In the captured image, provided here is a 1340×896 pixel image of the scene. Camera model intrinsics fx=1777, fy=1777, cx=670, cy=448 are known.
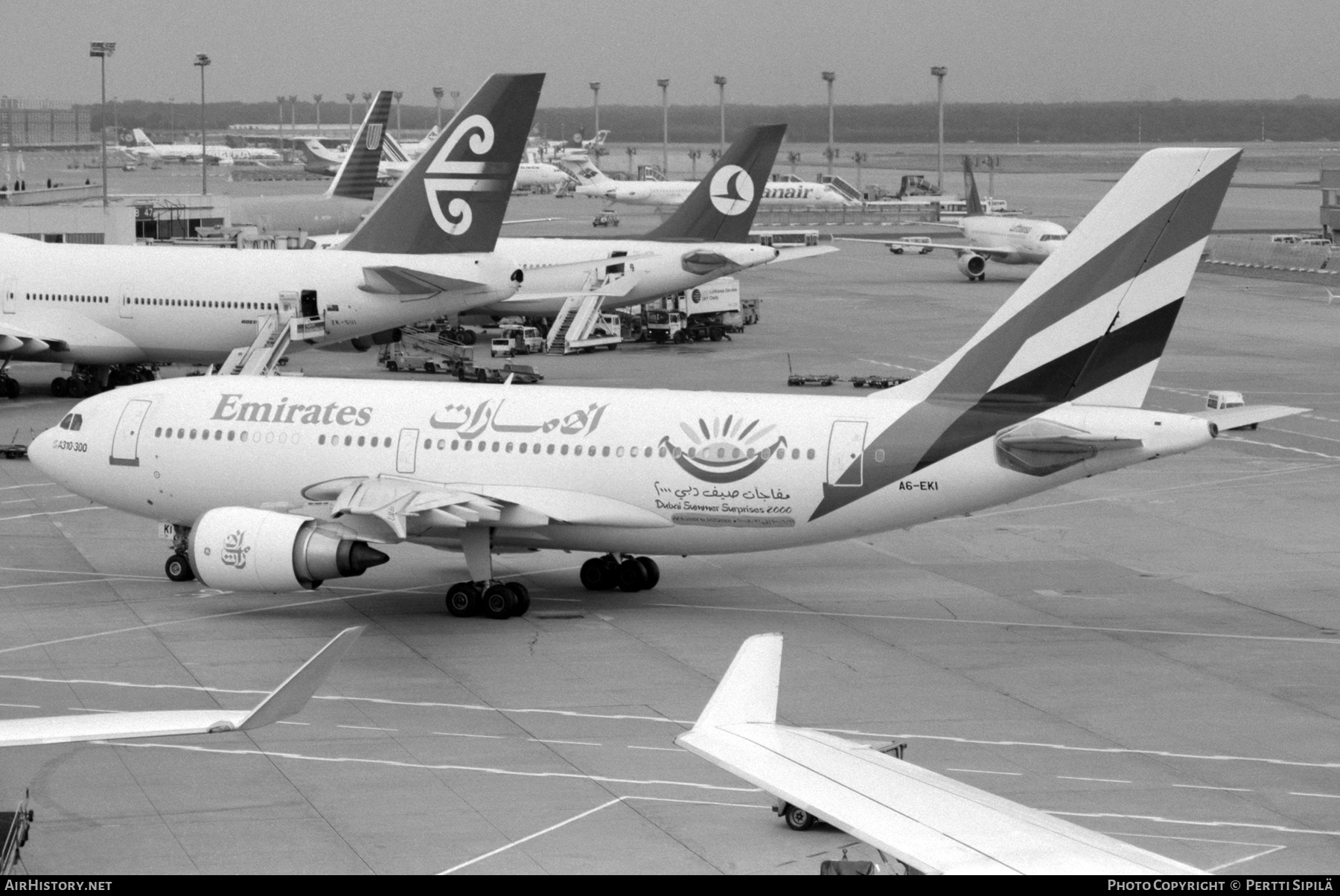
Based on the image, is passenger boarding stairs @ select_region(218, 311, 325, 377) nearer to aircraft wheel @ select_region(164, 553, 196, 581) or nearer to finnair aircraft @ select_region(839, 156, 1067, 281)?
aircraft wheel @ select_region(164, 553, 196, 581)

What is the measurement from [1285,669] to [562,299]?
2041 inches

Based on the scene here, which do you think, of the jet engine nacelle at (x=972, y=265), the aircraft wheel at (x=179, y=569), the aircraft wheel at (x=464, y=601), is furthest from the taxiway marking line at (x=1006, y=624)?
the jet engine nacelle at (x=972, y=265)

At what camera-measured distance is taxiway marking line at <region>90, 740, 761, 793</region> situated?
23828 millimetres

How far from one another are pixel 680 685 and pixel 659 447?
5.89 meters

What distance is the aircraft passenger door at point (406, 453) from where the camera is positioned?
34125 millimetres

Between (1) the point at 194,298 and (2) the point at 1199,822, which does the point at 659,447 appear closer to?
(2) the point at 1199,822

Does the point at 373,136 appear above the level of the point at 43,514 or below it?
above

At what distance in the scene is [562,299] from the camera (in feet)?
256

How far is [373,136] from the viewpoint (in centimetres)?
8956

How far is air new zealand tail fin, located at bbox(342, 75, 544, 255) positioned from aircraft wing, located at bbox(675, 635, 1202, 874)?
44.9 m

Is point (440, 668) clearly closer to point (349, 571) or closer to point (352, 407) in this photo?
point (349, 571)

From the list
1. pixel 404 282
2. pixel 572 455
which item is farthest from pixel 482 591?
pixel 404 282

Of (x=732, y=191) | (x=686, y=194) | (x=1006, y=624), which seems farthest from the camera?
Result: (x=686, y=194)
